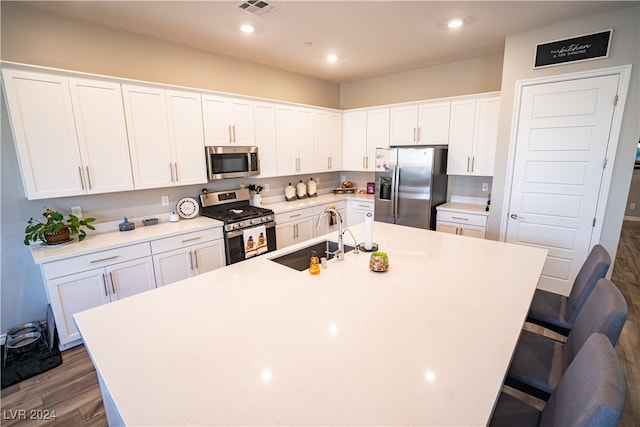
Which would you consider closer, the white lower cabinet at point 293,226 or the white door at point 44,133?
the white door at point 44,133

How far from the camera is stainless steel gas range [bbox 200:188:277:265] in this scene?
10.8ft

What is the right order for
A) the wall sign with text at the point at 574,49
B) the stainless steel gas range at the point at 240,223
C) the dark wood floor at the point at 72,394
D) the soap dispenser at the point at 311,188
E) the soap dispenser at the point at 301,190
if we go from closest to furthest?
the dark wood floor at the point at 72,394 < the wall sign with text at the point at 574,49 < the stainless steel gas range at the point at 240,223 < the soap dispenser at the point at 301,190 < the soap dispenser at the point at 311,188

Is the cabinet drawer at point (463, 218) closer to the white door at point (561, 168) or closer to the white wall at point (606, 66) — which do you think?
the white door at point (561, 168)

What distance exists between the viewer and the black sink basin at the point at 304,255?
6.95 ft

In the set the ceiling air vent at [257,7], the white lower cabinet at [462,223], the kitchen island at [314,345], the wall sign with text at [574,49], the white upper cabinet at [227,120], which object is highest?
the ceiling air vent at [257,7]

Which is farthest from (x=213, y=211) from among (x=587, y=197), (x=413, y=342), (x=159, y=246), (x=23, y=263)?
(x=587, y=197)

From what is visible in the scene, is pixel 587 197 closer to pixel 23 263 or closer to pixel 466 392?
pixel 466 392

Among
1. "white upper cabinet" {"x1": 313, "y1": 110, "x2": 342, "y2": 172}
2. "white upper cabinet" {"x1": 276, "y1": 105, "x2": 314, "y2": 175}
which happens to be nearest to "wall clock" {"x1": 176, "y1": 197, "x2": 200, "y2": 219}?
"white upper cabinet" {"x1": 276, "y1": 105, "x2": 314, "y2": 175}

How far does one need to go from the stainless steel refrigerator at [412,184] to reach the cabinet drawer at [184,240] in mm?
2362

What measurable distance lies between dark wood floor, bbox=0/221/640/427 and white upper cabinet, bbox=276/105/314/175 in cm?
295

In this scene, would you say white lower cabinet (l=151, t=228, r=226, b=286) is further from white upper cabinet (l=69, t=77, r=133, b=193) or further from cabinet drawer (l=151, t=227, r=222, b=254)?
white upper cabinet (l=69, t=77, r=133, b=193)

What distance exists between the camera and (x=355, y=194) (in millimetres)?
5207

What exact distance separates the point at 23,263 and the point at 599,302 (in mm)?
4078

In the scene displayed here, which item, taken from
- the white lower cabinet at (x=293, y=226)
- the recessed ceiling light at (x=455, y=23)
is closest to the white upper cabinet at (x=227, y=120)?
the white lower cabinet at (x=293, y=226)
